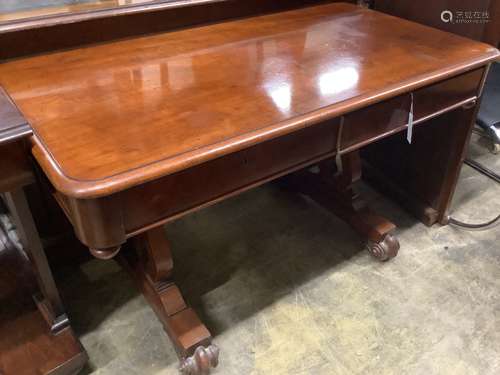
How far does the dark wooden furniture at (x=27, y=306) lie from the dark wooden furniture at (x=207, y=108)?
0.14m

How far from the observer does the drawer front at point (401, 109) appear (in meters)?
0.98

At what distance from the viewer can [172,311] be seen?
116 centimetres

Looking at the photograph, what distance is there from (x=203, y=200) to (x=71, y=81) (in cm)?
36

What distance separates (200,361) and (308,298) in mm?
383

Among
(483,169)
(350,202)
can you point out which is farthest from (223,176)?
(483,169)

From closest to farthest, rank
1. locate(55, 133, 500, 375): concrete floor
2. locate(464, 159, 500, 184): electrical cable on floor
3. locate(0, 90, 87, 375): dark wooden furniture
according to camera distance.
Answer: locate(0, 90, 87, 375): dark wooden furniture < locate(55, 133, 500, 375): concrete floor < locate(464, 159, 500, 184): electrical cable on floor

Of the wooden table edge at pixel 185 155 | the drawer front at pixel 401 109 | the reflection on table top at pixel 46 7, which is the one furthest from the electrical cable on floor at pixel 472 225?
the reflection on table top at pixel 46 7

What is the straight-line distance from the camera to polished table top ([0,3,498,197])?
0.75 meters

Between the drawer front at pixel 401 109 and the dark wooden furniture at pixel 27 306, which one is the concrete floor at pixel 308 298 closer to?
the dark wooden furniture at pixel 27 306

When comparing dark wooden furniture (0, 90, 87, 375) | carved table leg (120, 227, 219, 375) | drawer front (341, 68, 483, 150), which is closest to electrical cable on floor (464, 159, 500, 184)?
drawer front (341, 68, 483, 150)

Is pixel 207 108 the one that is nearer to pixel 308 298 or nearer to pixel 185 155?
pixel 185 155

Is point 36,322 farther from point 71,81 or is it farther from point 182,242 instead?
point 71,81

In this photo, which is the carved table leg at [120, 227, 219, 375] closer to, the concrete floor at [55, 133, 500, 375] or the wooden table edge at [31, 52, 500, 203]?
the concrete floor at [55, 133, 500, 375]

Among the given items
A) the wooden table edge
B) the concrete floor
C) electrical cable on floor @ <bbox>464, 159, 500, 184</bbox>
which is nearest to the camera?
the wooden table edge
